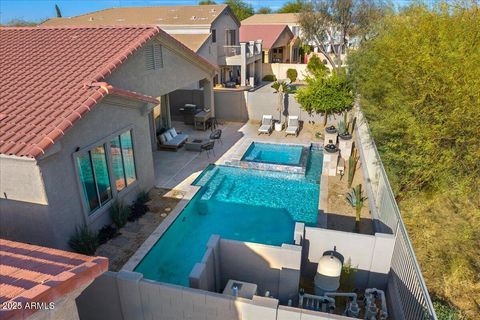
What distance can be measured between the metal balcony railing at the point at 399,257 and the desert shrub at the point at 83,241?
922 cm

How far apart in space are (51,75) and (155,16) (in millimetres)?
28043

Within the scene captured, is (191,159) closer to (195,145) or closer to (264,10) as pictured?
(195,145)

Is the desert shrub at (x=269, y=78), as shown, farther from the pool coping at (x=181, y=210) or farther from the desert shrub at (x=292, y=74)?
the pool coping at (x=181, y=210)

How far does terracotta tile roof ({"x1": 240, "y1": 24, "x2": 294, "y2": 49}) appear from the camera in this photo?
48.8 metres

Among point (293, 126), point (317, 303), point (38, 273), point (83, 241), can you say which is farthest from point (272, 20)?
point (38, 273)

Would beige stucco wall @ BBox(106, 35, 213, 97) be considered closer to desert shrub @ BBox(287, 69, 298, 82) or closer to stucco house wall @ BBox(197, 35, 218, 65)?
stucco house wall @ BBox(197, 35, 218, 65)

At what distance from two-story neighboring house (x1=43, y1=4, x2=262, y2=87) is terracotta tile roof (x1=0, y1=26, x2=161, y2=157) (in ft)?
53.7

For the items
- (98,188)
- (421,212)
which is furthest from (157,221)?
(421,212)

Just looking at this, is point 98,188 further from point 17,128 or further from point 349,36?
point 349,36

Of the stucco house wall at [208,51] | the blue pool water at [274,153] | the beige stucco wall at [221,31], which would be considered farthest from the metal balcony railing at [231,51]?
the blue pool water at [274,153]

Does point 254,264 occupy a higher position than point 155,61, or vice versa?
point 155,61

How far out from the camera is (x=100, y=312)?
26.2ft

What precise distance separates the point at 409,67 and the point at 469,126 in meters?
2.76

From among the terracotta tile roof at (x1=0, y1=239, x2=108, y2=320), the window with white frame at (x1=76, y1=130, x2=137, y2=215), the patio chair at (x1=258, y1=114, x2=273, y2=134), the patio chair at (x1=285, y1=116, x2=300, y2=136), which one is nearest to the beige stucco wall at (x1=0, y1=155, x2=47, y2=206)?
the window with white frame at (x1=76, y1=130, x2=137, y2=215)
